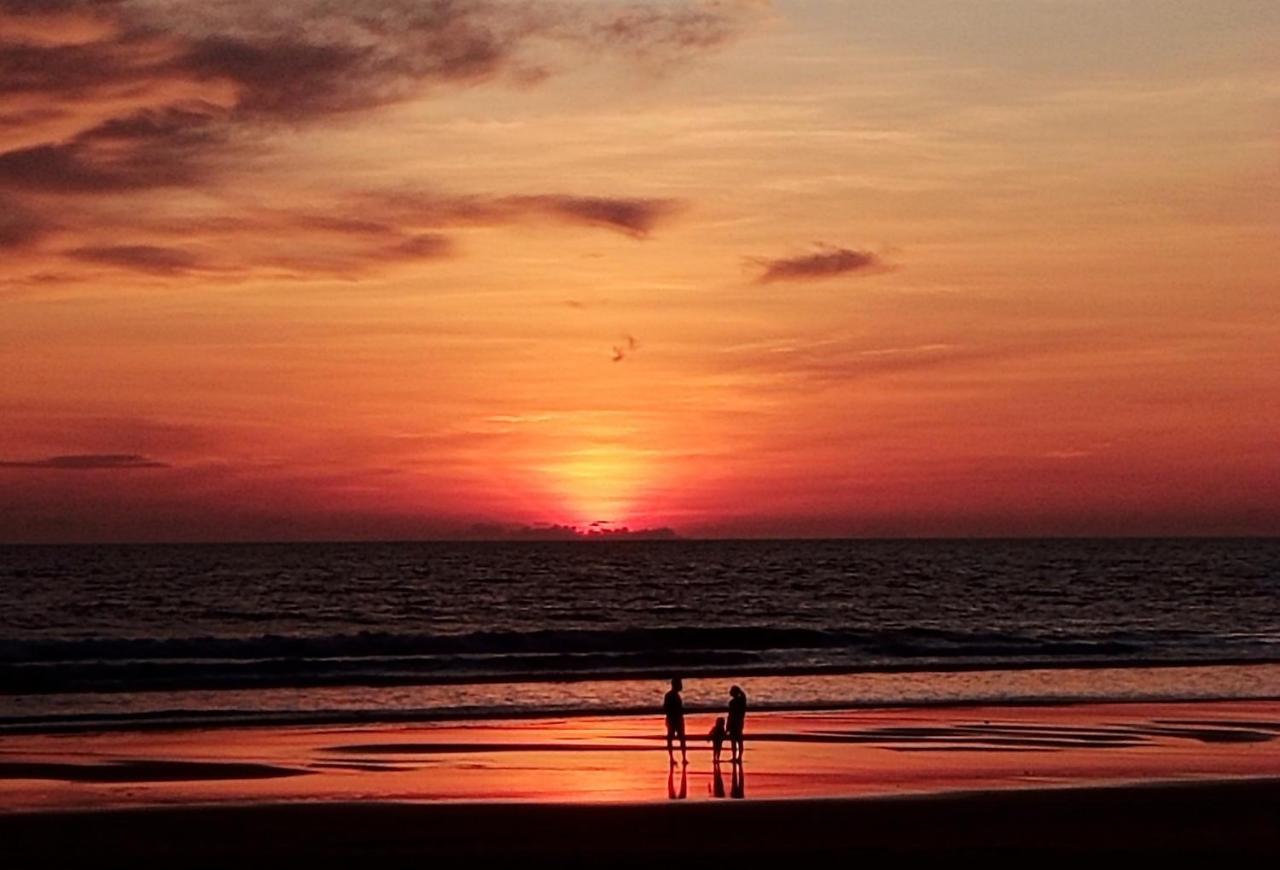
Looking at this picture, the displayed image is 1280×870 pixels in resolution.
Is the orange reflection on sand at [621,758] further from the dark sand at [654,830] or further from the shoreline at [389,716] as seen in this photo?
the dark sand at [654,830]

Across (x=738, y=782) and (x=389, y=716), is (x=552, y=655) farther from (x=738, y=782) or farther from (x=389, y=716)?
(x=738, y=782)

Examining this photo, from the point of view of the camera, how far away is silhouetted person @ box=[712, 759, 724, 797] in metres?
23.8

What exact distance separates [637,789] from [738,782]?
5.08 ft

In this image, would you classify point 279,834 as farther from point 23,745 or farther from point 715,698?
point 715,698

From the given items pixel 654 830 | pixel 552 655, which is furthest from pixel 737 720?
pixel 552 655

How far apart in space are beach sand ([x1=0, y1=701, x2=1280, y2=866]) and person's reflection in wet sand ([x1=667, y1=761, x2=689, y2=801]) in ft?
0.22

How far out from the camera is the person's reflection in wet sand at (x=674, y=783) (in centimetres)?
2328

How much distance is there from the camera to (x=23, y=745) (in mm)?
30750

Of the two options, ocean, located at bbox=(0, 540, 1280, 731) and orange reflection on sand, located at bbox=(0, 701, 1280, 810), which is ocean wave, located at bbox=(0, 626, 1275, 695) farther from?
orange reflection on sand, located at bbox=(0, 701, 1280, 810)

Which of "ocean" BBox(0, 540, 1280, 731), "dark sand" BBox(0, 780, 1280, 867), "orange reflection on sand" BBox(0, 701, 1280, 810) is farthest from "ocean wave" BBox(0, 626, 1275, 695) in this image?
"dark sand" BBox(0, 780, 1280, 867)

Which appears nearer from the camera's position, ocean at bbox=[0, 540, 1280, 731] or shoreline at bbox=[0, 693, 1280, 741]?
shoreline at bbox=[0, 693, 1280, 741]

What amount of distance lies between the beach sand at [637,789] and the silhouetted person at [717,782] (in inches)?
3.0

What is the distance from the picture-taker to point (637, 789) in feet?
78.8

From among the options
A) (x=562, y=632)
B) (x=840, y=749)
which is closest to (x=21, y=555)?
(x=562, y=632)
